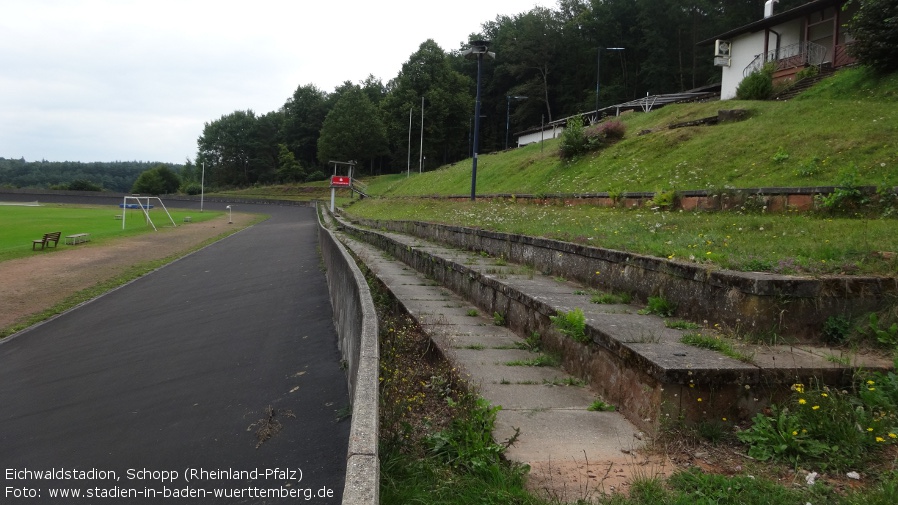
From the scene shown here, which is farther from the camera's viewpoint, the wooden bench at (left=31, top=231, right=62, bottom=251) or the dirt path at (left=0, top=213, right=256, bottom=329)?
the wooden bench at (left=31, top=231, right=62, bottom=251)

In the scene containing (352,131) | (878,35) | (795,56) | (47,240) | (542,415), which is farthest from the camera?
(352,131)

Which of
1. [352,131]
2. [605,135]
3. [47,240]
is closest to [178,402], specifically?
[605,135]

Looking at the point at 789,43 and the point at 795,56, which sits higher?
the point at 789,43

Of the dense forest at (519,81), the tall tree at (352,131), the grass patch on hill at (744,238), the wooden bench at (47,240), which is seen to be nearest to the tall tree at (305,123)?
the dense forest at (519,81)

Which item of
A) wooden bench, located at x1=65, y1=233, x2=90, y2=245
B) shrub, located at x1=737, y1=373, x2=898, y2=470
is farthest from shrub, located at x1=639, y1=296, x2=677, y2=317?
wooden bench, located at x1=65, y1=233, x2=90, y2=245

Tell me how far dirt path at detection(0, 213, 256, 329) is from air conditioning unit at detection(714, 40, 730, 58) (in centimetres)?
2632

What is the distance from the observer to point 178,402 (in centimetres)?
728

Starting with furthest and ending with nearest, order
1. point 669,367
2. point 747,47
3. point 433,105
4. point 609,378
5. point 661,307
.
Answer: point 433,105 → point 747,47 → point 661,307 → point 609,378 → point 669,367

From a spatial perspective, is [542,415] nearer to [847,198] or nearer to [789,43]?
[847,198]

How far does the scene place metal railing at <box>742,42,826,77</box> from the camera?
26.3 meters

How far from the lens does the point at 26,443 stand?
6.45 meters

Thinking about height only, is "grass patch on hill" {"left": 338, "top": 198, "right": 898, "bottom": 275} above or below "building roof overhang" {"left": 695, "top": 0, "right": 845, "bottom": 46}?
below

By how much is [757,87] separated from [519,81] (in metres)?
58.4

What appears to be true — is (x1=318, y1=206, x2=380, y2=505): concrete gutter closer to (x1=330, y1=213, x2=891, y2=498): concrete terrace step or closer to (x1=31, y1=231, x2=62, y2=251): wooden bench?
(x1=330, y1=213, x2=891, y2=498): concrete terrace step
